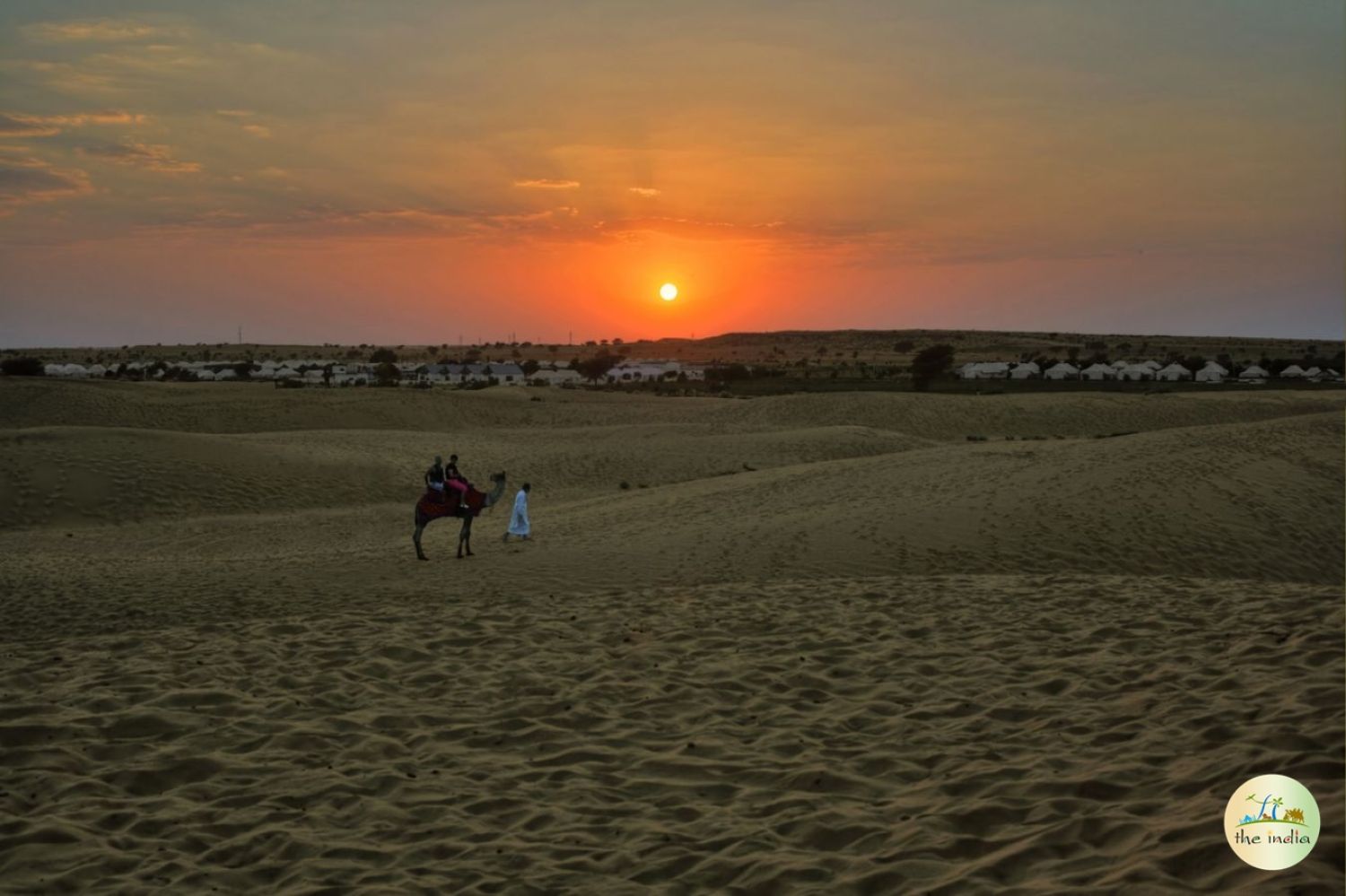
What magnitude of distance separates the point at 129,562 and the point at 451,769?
1464 cm

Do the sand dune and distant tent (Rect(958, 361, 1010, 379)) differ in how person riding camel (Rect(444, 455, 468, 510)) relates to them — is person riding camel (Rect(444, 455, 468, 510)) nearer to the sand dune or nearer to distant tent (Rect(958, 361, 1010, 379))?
the sand dune

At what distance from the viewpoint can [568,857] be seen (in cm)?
634

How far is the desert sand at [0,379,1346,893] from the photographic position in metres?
6.18

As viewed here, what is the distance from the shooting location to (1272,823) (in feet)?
17.5

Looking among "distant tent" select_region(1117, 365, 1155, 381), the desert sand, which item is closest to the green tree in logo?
the desert sand

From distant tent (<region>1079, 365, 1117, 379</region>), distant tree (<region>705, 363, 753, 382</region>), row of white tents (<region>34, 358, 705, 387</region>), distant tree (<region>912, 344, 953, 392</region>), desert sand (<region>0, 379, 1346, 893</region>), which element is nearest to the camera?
desert sand (<region>0, 379, 1346, 893</region>)

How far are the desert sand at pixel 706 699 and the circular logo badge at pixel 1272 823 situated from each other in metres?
0.10

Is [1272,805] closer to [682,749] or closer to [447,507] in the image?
[682,749]

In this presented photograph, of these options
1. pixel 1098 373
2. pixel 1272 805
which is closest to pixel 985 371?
pixel 1098 373

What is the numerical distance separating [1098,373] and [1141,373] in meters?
3.65

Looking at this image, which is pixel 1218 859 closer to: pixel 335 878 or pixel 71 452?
pixel 335 878

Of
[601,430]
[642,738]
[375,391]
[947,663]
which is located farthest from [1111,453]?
[375,391]

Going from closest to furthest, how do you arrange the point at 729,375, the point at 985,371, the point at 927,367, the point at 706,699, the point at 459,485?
the point at 706,699 → the point at 459,485 → the point at 927,367 → the point at 985,371 → the point at 729,375

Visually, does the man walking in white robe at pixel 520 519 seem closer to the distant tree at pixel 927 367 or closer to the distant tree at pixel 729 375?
the distant tree at pixel 927 367
